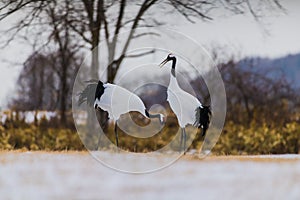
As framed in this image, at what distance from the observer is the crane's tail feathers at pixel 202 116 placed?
6.43ft

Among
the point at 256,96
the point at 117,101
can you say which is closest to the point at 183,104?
the point at 117,101

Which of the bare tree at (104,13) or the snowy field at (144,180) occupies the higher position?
the bare tree at (104,13)

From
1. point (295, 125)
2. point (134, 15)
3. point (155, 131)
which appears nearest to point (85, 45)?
point (134, 15)

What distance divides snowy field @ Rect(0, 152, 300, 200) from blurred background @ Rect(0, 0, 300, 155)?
28cm

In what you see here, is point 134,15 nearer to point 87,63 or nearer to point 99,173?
point 87,63

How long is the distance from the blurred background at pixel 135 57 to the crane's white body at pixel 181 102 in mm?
107

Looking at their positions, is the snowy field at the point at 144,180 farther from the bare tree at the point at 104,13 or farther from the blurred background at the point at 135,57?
the bare tree at the point at 104,13

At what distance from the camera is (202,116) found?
6.48 ft

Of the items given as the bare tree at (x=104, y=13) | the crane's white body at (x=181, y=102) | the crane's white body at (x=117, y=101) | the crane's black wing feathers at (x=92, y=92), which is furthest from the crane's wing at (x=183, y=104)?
the bare tree at (x=104, y=13)

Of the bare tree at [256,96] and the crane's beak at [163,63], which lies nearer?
the crane's beak at [163,63]

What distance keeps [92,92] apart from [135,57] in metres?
0.29

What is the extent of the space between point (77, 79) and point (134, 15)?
1.21 feet

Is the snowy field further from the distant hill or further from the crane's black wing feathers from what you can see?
the distant hill

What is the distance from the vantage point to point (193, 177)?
1946 mm
